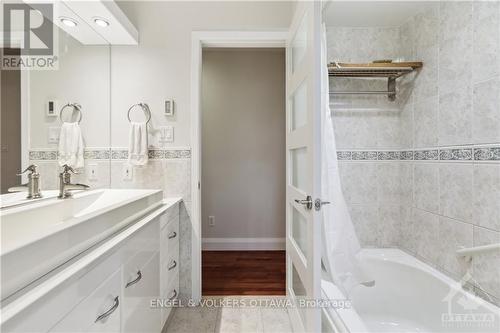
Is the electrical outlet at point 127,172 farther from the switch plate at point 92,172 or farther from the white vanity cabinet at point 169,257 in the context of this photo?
the white vanity cabinet at point 169,257

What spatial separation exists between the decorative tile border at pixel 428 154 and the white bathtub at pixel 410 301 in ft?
2.44

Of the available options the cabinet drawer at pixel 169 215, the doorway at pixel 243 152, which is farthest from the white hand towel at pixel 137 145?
the doorway at pixel 243 152

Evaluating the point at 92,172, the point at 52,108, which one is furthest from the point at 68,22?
the point at 92,172

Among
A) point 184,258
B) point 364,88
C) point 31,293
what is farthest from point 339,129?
point 31,293

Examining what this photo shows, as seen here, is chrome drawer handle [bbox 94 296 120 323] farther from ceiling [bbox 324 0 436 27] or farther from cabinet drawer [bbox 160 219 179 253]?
ceiling [bbox 324 0 436 27]

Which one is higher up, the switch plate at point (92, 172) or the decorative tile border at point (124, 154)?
the decorative tile border at point (124, 154)

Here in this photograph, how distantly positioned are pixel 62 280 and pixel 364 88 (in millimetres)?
2259

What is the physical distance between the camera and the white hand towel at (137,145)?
6.67 ft

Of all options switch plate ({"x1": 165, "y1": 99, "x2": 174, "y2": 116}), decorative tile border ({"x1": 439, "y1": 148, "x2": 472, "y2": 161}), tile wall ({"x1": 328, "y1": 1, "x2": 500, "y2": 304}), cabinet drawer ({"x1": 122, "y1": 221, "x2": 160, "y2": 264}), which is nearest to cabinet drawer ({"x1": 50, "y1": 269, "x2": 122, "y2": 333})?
cabinet drawer ({"x1": 122, "y1": 221, "x2": 160, "y2": 264})

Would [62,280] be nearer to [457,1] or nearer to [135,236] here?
[135,236]

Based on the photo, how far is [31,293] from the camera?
25.4 inches

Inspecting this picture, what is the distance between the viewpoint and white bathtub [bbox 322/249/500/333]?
1389mm

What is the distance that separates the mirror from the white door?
4.11 ft

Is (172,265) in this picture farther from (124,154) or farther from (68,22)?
(68,22)
